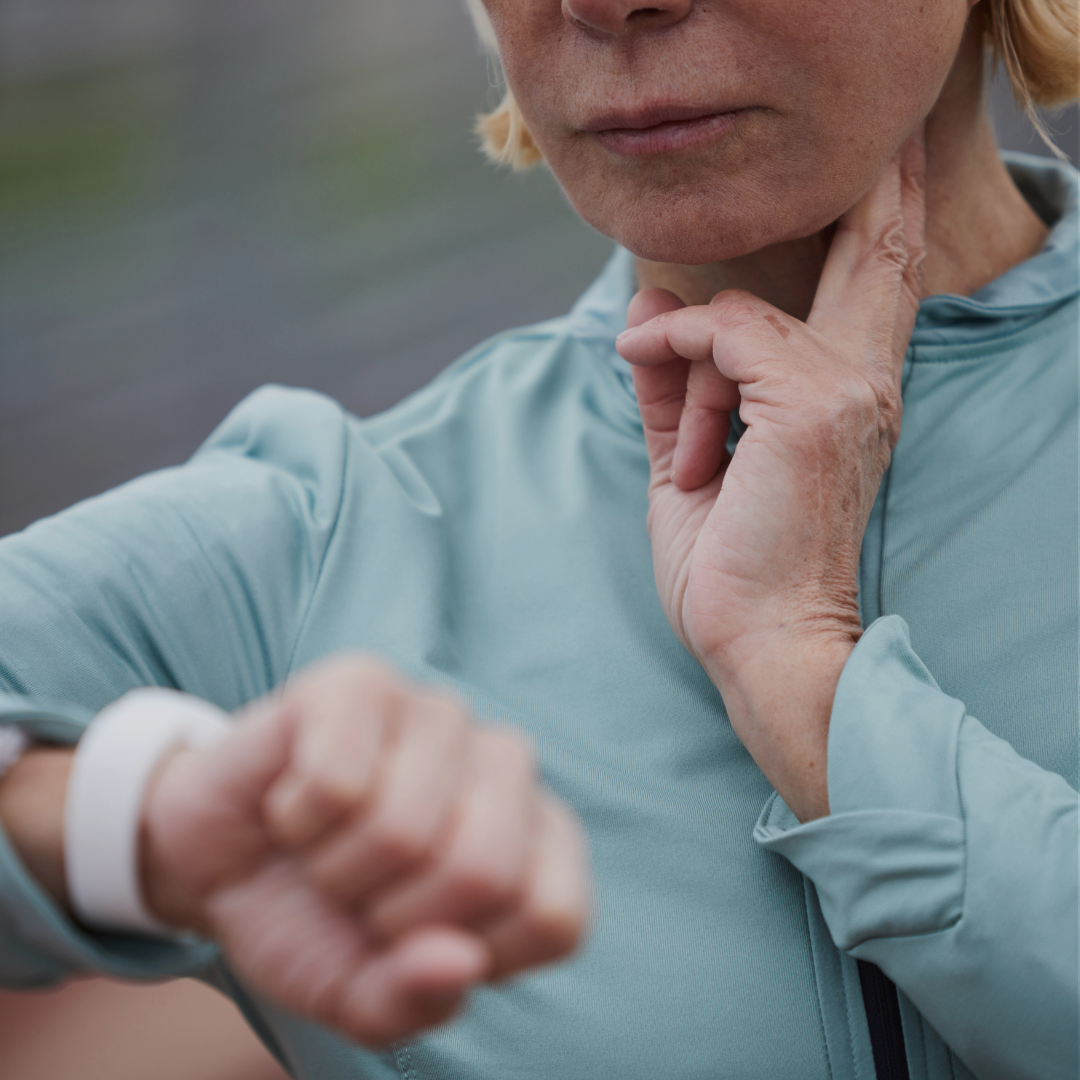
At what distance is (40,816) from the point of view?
1.60 feet

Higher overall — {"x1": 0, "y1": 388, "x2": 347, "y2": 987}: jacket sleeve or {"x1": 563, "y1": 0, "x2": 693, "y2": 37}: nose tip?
{"x1": 563, "y1": 0, "x2": 693, "y2": 37}: nose tip

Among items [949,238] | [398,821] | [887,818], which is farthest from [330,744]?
[949,238]

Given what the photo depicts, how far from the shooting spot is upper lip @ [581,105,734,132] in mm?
770

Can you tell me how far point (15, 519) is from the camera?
7.79 feet

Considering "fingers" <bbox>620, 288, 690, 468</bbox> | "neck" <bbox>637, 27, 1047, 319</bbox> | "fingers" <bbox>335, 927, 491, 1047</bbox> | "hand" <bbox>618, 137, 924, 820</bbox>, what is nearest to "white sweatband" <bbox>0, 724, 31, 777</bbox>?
"fingers" <bbox>335, 927, 491, 1047</bbox>

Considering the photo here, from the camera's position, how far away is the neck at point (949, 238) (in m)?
0.95

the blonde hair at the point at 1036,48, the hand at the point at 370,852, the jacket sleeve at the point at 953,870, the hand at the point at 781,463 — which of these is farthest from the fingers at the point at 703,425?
the hand at the point at 370,852

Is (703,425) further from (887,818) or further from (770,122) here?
(887,818)

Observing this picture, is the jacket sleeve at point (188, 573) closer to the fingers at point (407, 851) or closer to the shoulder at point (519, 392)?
the shoulder at point (519, 392)

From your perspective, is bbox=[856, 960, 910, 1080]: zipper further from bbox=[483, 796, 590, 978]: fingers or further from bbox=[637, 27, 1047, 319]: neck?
bbox=[637, 27, 1047, 319]: neck

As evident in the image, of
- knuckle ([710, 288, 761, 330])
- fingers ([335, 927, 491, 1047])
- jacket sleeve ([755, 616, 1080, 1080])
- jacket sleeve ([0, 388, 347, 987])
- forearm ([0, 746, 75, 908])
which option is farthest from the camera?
knuckle ([710, 288, 761, 330])

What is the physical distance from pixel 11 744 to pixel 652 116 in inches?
23.8

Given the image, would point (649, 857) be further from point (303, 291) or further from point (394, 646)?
point (303, 291)

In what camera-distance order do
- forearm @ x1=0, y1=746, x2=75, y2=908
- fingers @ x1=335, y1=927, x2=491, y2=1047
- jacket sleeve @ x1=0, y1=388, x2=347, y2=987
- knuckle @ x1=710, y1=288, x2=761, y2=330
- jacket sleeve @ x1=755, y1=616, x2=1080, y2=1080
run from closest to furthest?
fingers @ x1=335, y1=927, x2=491, y2=1047 < forearm @ x1=0, y1=746, x2=75, y2=908 < jacket sleeve @ x1=755, y1=616, x2=1080, y2=1080 < jacket sleeve @ x1=0, y1=388, x2=347, y2=987 < knuckle @ x1=710, y1=288, x2=761, y2=330
